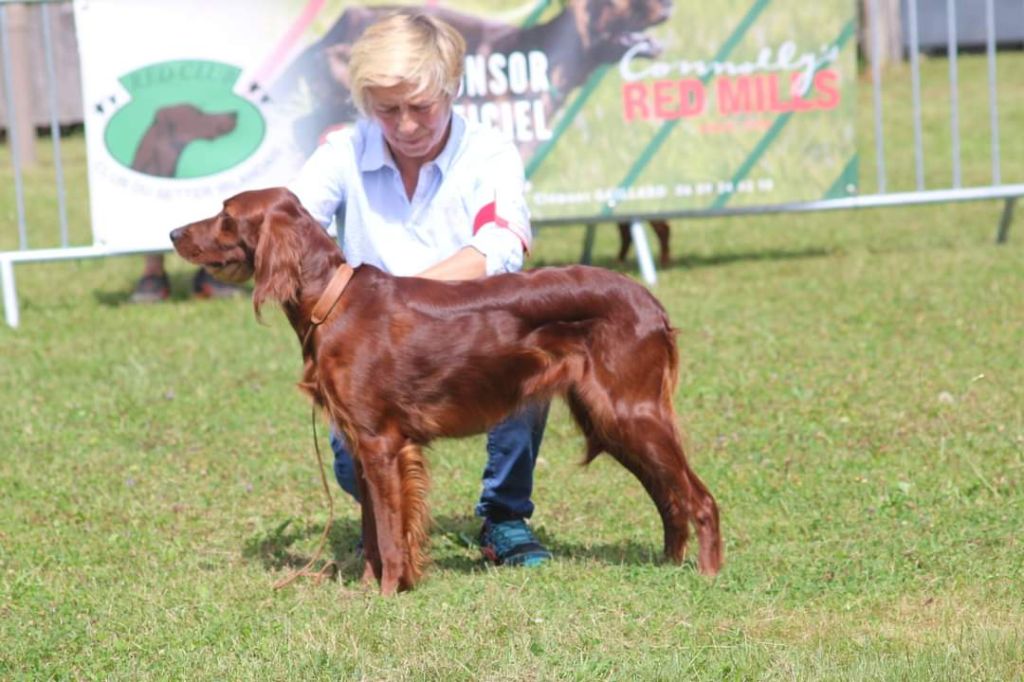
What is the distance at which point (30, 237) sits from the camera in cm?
1204

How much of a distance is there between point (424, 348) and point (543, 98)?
4.96 meters

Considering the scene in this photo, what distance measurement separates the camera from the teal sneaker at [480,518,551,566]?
477 cm

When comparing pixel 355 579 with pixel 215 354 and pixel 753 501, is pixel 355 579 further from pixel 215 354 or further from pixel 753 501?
pixel 215 354

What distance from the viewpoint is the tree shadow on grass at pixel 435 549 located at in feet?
15.8

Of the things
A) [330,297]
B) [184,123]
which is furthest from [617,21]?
[330,297]

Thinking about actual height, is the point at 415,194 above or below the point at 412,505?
above

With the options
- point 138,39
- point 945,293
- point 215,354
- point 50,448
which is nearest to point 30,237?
point 138,39

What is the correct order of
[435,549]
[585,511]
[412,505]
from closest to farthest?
1. [412,505]
2. [435,549]
3. [585,511]

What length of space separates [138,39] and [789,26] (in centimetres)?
381

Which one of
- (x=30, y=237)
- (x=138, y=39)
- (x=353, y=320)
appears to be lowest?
(x=30, y=237)

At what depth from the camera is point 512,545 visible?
4.82 m

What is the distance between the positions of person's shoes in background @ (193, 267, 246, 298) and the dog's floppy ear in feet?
17.5

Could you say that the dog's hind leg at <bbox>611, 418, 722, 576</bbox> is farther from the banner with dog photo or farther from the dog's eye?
the banner with dog photo

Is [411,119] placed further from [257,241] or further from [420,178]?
[257,241]
